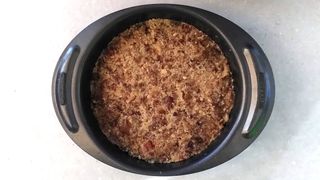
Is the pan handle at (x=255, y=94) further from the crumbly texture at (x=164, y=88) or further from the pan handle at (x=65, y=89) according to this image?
the pan handle at (x=65, y=89)

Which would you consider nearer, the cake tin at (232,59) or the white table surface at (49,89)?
the cake tin at (232,59)

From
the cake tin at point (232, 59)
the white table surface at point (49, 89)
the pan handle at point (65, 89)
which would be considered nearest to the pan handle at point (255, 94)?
the cake tin at point (232, 59)

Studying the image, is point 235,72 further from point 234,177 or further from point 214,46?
point 234,177

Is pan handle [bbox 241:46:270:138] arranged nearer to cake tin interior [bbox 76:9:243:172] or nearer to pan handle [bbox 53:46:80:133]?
cake tin interior [bbox 76:9:243:172]

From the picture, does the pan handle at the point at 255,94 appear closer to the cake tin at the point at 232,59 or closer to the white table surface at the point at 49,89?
the cake tin at the point at 232,59

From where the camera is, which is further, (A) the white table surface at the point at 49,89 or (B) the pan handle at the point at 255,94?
(A) the white table surface at the point at 49,89
